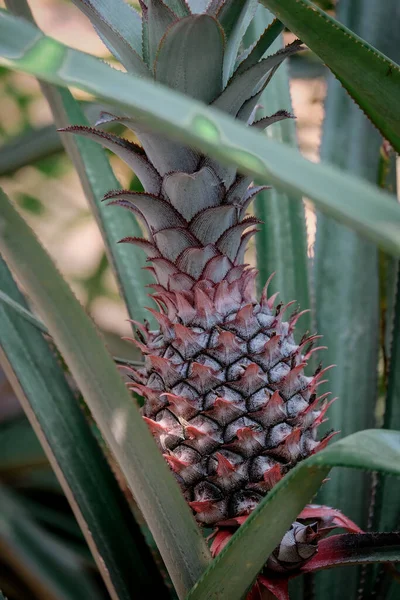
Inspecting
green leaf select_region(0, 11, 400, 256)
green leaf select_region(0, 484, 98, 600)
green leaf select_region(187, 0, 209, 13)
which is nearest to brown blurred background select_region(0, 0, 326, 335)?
green leaf select_region(0, 484, 98, 600)

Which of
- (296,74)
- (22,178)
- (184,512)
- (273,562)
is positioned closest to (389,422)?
(273,562)

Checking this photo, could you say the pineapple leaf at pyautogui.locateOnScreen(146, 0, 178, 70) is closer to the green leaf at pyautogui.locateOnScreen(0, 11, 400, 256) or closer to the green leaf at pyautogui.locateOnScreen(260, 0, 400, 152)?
the green leaf at pyautogui.locateOnScreen(260, 0, 400, 152)

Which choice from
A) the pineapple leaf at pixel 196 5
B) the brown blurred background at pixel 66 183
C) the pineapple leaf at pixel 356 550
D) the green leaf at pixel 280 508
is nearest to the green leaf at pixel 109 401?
the green leaf at pixel 280 508

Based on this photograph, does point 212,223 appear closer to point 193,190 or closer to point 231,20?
point 193,190

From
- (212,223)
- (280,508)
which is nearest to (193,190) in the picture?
(212,223)

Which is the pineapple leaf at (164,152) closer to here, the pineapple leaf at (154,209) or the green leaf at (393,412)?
the pineapple leaf at (154,209)

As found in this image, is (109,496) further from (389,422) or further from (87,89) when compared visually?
(87,89)

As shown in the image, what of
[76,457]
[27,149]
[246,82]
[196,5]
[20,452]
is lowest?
[20,452]
